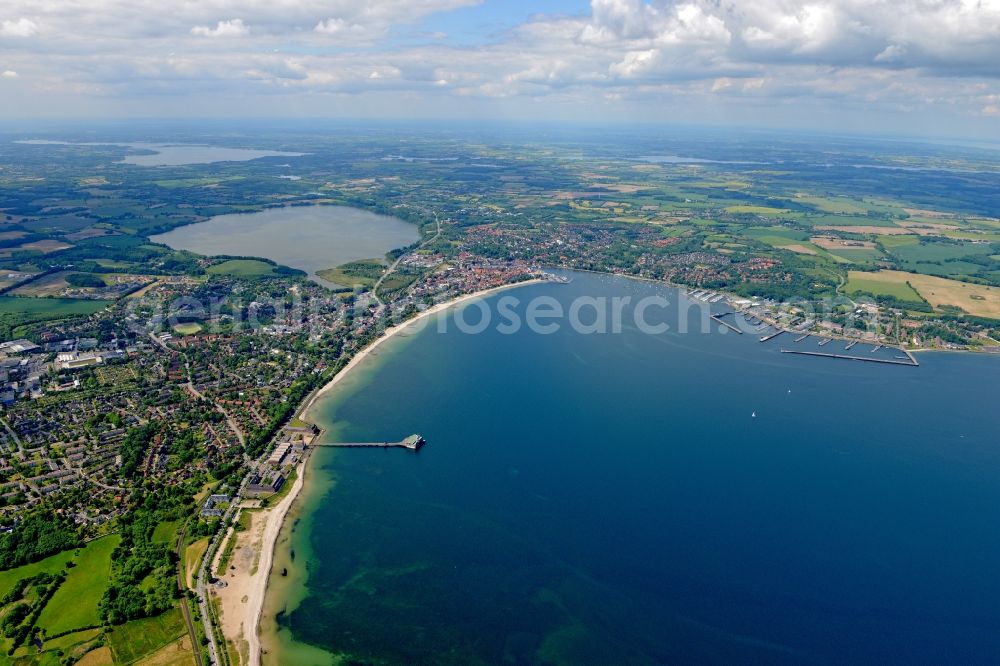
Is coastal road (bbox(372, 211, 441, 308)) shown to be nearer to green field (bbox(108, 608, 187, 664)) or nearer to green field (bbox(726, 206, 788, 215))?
green field (bbox(108, 608, 187, 664))

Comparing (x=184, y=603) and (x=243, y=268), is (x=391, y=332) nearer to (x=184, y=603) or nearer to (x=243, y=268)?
(x=243, y=268)

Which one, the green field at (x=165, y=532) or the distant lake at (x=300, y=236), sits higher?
the distant lake at (x=300, y=236)

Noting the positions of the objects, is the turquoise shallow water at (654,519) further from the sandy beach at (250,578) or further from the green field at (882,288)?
the green field at (882,288)

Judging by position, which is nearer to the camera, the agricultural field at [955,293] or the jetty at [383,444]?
the jetty at [383,444]

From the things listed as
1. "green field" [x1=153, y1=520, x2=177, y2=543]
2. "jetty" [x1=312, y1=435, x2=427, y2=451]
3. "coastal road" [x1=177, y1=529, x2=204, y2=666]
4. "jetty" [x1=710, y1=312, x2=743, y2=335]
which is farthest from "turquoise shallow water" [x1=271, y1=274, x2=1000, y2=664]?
→ "jetty" [x1=710, y1=312, x2=743, y2=335]

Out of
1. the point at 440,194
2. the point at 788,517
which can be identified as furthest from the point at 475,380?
the point at 440,194

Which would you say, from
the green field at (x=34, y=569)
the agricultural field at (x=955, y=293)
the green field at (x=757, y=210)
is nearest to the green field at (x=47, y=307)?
the green field at (x=34, y=569)
